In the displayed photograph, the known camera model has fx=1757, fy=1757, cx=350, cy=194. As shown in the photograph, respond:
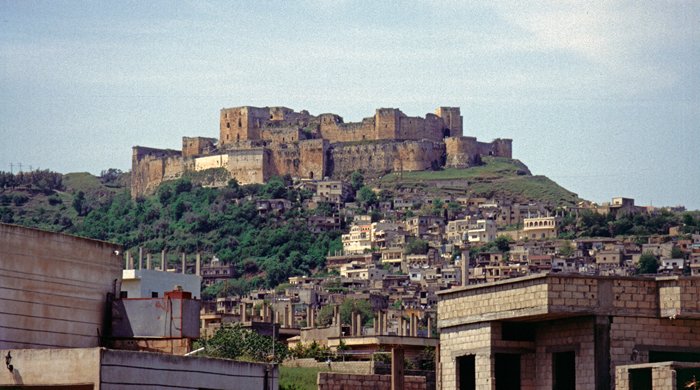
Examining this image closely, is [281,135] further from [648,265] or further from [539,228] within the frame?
[648,265]

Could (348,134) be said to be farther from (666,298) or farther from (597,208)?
(666,298)

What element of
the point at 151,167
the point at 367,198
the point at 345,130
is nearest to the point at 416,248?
the point at 367,198

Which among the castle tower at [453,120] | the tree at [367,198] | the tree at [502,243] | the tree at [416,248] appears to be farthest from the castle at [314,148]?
Answer: the tree at [502,243]

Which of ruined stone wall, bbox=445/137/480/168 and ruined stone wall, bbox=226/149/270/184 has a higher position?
ruined stone wall, bbox=445/137/480/168

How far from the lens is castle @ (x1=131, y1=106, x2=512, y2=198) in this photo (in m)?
169

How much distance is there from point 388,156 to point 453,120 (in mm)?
11030

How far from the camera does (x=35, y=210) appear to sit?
561ft

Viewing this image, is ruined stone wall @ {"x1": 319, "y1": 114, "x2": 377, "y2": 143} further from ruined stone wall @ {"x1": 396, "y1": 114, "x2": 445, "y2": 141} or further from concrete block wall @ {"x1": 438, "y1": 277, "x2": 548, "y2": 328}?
concrete block wall @ {"x1": 438, "y1": 277, "x2": 548, "y2": 328}

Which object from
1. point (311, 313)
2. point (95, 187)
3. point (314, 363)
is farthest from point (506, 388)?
point (95, 187)

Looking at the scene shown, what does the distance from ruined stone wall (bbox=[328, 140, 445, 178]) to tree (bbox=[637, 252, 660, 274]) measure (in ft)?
116

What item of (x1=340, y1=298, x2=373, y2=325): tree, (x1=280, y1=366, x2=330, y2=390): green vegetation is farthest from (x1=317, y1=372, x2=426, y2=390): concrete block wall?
(x1=340, y1=298, x2=373, y2=325): tree

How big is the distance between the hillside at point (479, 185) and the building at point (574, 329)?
142895 mm

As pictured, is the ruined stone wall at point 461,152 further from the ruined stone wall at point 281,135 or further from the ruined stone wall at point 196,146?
the ruined stone wall at point 196,146

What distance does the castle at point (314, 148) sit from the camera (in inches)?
6654
